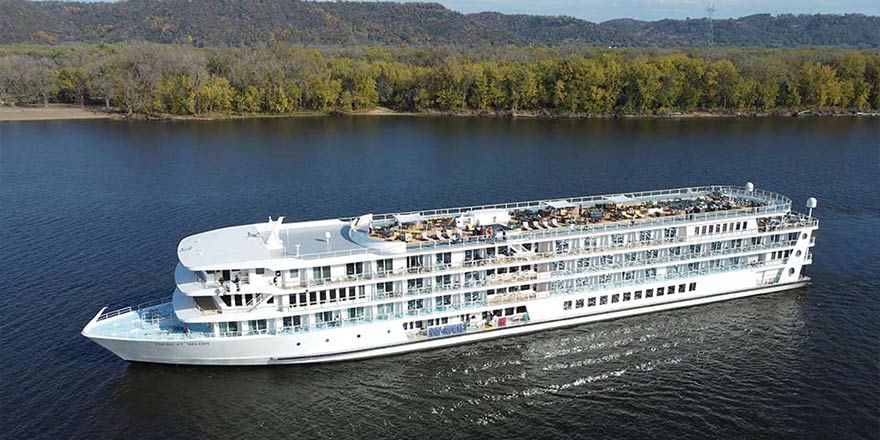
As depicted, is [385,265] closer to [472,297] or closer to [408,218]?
[472,297]

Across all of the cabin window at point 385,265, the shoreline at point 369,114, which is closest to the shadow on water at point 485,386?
the cabin window at point 385,265

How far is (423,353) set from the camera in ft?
153

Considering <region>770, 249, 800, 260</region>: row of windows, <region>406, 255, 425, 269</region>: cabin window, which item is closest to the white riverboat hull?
<region>406, 255, 425, 269</region>: cabin window

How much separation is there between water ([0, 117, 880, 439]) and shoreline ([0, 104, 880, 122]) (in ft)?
193

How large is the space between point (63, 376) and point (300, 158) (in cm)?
7357

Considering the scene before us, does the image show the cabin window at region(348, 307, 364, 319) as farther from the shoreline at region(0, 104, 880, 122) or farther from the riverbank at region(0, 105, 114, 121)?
the riverbank at region(0, 105, 114, 121)

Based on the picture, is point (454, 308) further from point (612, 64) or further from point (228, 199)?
point (612, 64)

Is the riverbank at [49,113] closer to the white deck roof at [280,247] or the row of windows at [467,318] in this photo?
the white deck roof at [280,247]

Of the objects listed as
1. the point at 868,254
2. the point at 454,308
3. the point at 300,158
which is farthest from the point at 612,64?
the point at 454,308

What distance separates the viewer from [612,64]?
578 feet

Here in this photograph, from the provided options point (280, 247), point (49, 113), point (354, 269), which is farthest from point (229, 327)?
point (49, 113)

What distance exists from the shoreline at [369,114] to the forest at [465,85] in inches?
Answer: 67.8

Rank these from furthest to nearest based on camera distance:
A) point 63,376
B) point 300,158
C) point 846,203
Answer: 1. point 300,158
2. point 846,203
3. point 63,376

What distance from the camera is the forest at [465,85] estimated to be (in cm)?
16600
